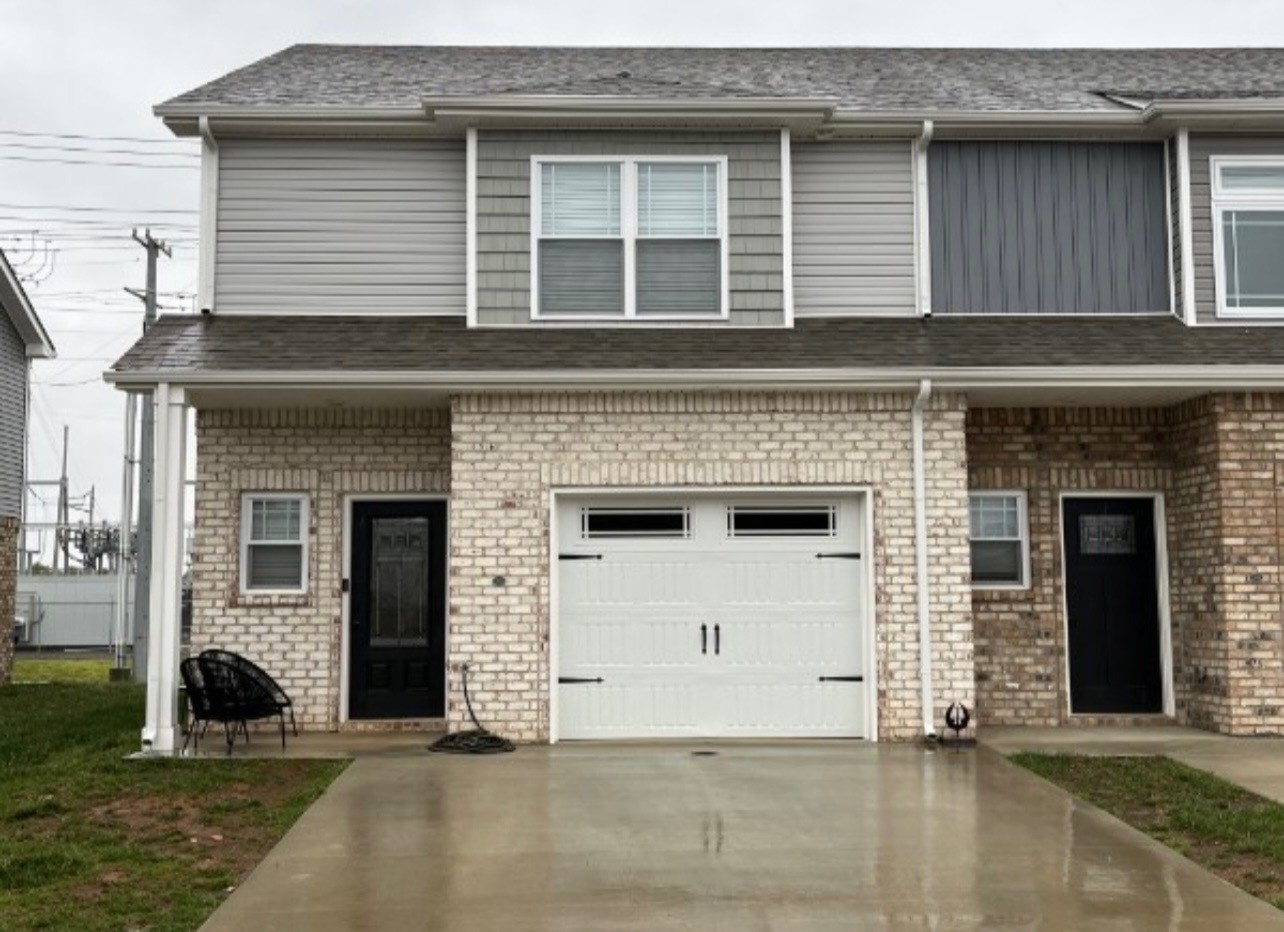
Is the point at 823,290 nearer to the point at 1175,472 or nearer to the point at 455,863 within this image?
the point at 1175,472

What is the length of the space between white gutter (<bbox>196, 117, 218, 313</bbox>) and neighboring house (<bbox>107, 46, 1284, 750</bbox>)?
0.16 ft

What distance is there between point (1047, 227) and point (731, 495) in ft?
13.2

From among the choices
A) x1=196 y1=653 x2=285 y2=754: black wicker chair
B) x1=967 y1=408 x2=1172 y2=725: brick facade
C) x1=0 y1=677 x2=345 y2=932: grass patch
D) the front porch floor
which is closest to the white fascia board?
x1=967 y1=408 x2=1172 y2=725: brick facade

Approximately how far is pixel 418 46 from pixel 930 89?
19.3 ft

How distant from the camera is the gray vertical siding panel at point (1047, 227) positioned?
39.4ft

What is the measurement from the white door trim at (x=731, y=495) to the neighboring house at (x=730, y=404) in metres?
0.04

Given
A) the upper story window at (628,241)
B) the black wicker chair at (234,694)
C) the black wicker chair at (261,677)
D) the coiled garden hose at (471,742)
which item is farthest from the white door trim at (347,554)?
the upper story window at (628,241)

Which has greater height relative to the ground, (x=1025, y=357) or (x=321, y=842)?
(x=1025, y=357)

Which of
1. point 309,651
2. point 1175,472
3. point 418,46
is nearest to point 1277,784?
point 1175,472

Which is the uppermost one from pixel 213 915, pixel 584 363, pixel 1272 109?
pixel 1272 109

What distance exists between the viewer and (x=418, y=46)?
1489 centimetres

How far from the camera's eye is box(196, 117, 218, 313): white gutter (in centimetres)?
1177

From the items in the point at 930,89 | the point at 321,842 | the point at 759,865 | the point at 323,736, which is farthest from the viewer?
the point at 930,89

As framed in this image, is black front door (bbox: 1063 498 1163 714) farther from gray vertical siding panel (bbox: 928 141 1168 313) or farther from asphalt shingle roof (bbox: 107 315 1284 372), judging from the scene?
gray vertical siding panel (bbox: 928 141 1168 313)
